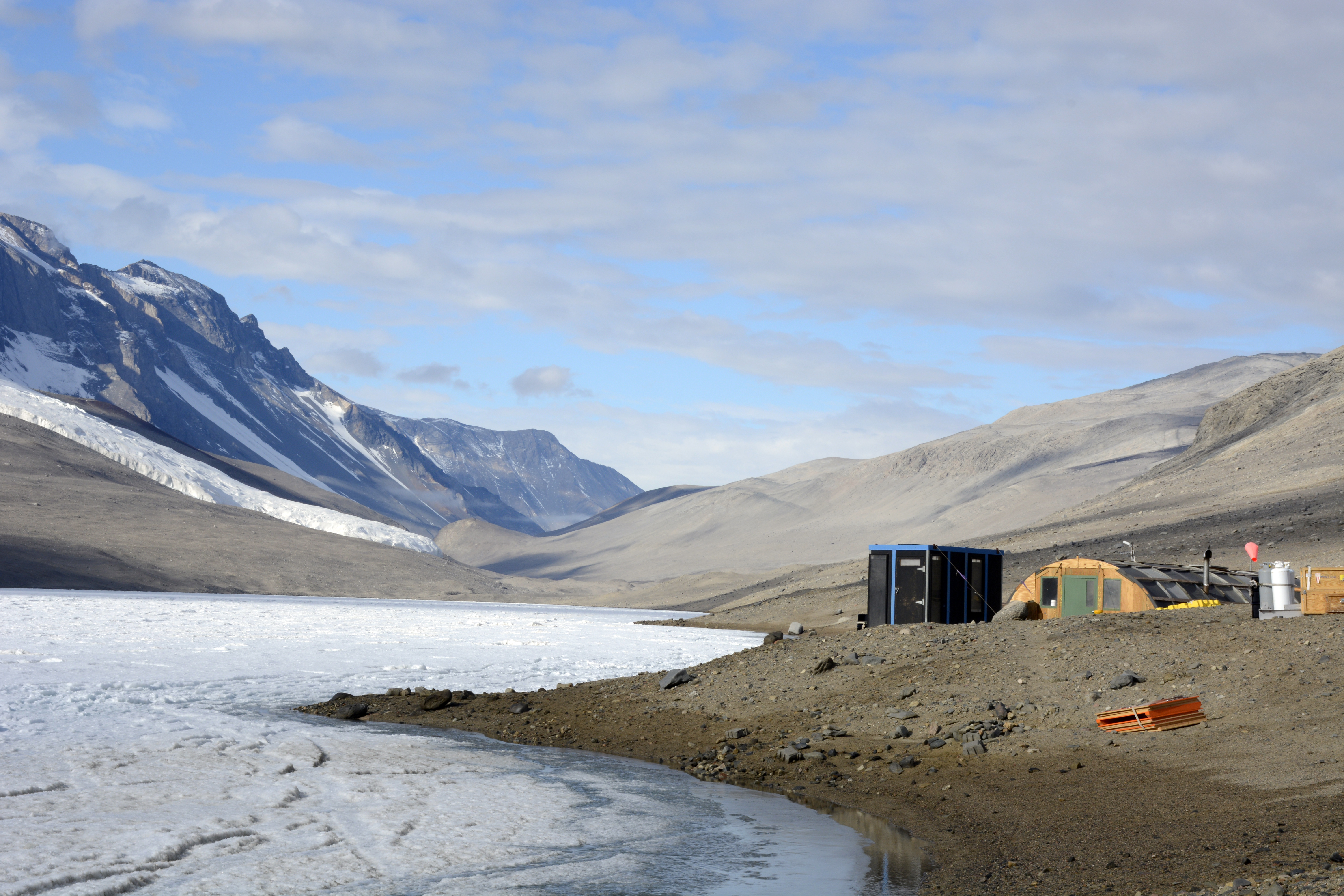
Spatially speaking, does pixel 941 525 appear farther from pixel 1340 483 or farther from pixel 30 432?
pixel 30 432

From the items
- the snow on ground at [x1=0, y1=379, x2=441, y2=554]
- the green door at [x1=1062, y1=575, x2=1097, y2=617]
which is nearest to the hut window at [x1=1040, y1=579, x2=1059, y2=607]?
the green door at [x1=1062, y1=575, x2=1097, y2=617]

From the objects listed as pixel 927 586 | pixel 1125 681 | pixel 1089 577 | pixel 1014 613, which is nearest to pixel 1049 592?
pixel 1089 577

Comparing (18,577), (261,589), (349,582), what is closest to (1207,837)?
(18,577)

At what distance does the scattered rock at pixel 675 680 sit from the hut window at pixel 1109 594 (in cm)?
1500

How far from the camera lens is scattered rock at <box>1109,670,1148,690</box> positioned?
16594mm

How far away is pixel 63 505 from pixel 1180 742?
363 ft

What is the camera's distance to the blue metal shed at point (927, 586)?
28.7 meters

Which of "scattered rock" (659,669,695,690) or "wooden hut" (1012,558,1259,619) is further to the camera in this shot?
"wooden hut" (1012,558,1259,619)

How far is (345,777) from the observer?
49.1ft

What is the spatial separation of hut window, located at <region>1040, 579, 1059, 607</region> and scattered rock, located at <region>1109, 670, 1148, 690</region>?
1551 centimetres

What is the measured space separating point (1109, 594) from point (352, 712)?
21293 millimetres

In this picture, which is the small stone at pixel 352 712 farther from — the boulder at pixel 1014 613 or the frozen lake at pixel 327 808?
the boulder at pixel 1014 613

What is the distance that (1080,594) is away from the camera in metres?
31.5

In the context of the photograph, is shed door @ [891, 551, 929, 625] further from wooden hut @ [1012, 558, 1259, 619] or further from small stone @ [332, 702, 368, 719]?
small stone @ [332, 702, 368, 719]
